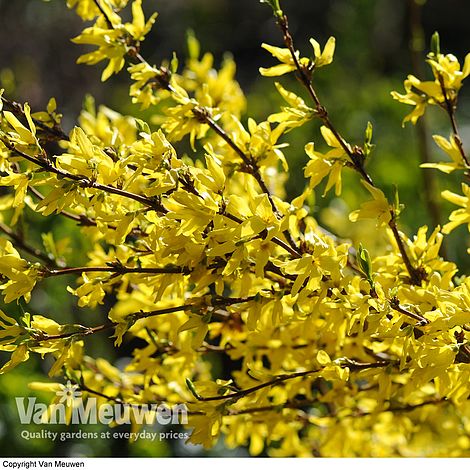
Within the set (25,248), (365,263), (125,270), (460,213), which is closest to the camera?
(365,263)

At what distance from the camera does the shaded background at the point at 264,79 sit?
2.56 metres

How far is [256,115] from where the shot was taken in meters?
3.83

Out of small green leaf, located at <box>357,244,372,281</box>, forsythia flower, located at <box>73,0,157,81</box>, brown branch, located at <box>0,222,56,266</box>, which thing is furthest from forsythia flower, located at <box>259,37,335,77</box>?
brown branch, located at <box>0,222,56,266</box>

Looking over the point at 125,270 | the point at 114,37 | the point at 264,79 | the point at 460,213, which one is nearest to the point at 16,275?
the point at 125,270

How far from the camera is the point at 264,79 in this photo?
496 centimetres

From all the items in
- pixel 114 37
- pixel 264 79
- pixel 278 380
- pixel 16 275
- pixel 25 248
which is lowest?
pixel 278 380

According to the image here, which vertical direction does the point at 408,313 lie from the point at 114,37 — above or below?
below

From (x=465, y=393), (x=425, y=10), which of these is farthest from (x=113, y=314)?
(x=425, y=10)

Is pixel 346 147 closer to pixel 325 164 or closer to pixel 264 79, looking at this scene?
pixel 325 164

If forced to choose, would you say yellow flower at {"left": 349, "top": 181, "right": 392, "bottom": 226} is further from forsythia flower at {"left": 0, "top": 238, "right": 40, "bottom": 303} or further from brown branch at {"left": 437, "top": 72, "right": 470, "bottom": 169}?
forsythia flower at {"left": 0, "top": 238, "right": 40, "bottom": 303}

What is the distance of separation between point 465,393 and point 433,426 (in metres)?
0.89

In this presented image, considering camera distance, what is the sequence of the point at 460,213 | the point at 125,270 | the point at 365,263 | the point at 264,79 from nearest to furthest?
the point at 365,263
the point at 125,270
the point at 460,213
the point at 264,79

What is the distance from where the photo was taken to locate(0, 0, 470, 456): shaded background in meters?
2.56
